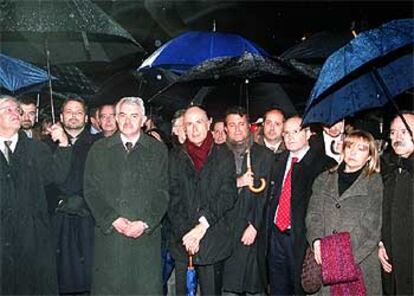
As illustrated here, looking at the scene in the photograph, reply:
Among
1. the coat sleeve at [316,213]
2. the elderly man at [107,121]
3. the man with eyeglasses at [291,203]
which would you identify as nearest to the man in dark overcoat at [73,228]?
the elderly man at [107,121]

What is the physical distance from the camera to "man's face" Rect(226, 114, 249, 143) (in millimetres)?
6137

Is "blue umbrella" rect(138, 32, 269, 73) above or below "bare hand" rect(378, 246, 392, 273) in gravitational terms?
above

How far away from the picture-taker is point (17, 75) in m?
6.80

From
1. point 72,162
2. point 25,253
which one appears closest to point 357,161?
point 72,162

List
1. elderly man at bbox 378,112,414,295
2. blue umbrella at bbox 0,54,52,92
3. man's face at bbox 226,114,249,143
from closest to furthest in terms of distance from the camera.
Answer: elderly man at bbox 378,112,414,295, man's face at bbox 226,114,249,143, blue umbrella at bbox 0,54,52,92

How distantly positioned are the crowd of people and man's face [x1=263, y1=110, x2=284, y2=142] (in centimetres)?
25

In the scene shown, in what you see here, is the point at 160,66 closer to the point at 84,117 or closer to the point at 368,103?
the point at 84,117

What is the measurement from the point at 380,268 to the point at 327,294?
48cm

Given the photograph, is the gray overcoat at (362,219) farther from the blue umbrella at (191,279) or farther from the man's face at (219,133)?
the man's face at (219,133)

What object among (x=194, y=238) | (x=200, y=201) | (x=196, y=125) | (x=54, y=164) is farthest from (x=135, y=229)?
(x=196, y=125)

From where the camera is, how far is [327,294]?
201 inches

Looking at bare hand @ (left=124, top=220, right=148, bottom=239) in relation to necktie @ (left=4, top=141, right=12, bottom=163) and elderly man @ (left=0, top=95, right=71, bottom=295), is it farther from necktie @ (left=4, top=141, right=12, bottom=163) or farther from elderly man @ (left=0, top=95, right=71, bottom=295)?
necktie @ (left=4, top=141, right=12, bottom=163)

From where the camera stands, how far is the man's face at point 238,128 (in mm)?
6137

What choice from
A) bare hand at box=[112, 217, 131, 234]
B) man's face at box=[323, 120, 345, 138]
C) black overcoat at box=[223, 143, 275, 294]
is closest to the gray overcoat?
man's face at box=[323, 120, 345, 138]
